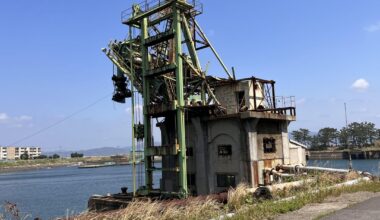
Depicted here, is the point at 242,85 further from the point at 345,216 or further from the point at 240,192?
the point at 345,216

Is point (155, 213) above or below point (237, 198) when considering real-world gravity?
below

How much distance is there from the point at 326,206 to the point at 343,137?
172672 mm

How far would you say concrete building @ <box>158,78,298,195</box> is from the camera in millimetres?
27953

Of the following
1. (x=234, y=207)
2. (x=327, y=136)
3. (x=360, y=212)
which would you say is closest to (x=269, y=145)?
(x=234, y=207)

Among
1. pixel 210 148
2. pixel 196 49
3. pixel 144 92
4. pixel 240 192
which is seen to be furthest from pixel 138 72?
pixel 240 192

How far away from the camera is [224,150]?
29.3m

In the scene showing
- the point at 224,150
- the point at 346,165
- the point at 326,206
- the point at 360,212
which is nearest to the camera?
the point at 360,212

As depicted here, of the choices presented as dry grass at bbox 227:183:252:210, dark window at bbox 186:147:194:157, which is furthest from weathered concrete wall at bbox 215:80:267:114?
dry grass at bbox 227:183:252:210

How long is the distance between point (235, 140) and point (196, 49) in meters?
8.15

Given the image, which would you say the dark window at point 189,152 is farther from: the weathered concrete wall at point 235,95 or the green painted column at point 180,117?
the weathered concrete wall at point 235,95

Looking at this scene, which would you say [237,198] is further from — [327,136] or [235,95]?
[327,136]

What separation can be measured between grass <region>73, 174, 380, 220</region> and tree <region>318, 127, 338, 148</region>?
175 meters

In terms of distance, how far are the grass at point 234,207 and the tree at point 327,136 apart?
174644mm

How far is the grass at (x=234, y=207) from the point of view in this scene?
11.9m
